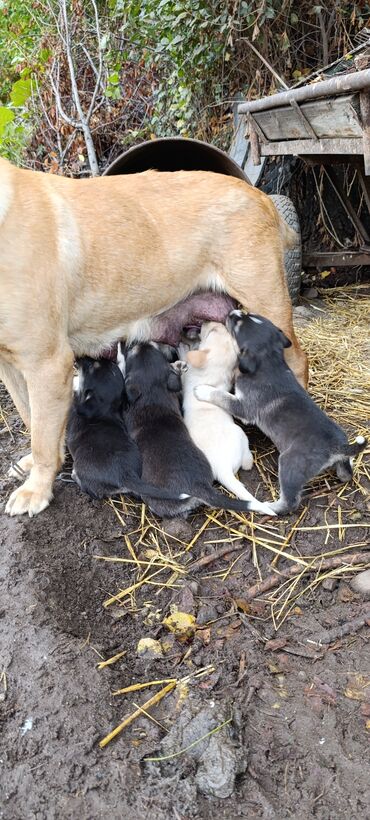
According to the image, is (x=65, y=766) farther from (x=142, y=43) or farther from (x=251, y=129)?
(x=142, y=43)

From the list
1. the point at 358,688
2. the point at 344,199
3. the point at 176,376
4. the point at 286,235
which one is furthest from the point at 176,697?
the point at 344,199

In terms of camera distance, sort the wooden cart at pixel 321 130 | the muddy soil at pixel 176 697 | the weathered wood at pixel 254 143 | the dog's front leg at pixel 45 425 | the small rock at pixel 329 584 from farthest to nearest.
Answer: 1. the weathered wood at pixel 254 143
2. the wooden cart at pixel 321 130
3. the dog's front leg at pixel 45 425
4. the small rock at pixel 329 584
5. the muddy soil at pixel 176 697

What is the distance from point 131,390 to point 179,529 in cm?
82

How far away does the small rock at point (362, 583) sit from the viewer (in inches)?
98.8

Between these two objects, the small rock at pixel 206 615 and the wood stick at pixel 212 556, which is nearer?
the small rock at pixel 206 615

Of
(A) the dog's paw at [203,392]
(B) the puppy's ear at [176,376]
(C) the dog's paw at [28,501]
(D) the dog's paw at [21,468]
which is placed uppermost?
(B) the puppy's ear at [176,376]

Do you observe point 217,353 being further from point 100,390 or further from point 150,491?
point 150,491

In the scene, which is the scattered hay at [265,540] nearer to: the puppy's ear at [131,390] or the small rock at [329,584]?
the small rock at [329,584]

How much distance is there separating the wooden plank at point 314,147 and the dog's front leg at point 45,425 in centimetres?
206

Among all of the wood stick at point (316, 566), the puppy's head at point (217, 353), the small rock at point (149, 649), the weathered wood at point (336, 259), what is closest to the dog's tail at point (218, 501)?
the wood stick at point (316, 566)

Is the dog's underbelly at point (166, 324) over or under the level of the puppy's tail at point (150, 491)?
over

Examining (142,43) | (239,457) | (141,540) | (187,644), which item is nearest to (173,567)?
(141,540)

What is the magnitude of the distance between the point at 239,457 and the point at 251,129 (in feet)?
10.1

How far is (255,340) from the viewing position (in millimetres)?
3295
